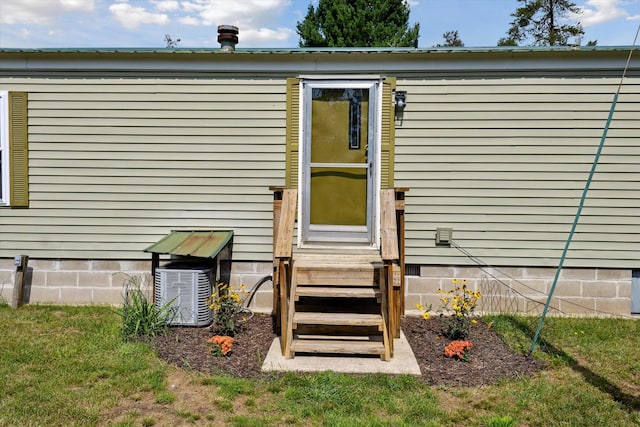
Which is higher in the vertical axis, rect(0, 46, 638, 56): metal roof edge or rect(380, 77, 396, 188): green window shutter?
rect(0, 46, 638, 56): metal roof edge

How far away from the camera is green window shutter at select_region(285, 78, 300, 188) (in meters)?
5.53

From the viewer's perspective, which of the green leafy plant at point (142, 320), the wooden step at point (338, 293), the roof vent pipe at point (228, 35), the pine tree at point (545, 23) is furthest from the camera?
the pine tree at point (545, 23)

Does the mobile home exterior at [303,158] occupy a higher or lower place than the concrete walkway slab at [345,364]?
higher

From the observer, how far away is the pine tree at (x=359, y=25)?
61.5ft

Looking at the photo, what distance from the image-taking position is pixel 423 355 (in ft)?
14.0

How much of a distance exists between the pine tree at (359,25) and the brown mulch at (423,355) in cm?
1574

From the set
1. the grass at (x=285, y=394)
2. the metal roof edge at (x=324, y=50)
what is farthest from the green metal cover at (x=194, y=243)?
the metal roof edge at (x=324, y=50)

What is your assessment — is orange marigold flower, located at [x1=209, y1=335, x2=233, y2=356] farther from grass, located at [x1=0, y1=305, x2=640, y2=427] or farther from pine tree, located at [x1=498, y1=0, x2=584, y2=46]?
pine tree, located at [x1=498, y1=0, x2=584, y2=46]

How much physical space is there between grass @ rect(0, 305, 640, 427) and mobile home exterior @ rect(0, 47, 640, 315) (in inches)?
55.8

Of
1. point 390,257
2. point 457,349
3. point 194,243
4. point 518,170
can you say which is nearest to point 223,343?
point 194,243

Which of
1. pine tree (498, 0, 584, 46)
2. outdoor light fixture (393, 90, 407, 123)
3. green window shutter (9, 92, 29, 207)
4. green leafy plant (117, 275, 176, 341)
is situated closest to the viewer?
green leafy plant (117, 275, 176, 341)

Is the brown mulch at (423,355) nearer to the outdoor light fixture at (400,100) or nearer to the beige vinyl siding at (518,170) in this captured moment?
the beige vinyl siding at (518,170)

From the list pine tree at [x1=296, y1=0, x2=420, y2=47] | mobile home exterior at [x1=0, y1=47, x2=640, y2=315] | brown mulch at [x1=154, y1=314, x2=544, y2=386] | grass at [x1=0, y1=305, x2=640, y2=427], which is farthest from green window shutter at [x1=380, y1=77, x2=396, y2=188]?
pine tree at [x1=296, y1=0, x2=420, y2=47]

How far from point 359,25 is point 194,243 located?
15.9m
